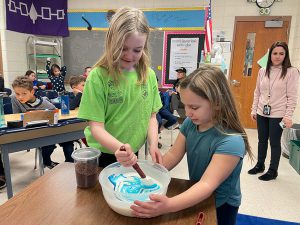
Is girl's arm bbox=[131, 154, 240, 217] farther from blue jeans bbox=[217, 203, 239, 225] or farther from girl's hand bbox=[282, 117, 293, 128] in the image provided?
girl's hand bbox=[282, 117, 293, 128]

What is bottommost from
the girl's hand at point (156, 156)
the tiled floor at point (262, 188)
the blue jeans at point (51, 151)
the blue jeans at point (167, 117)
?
the tiled floor at point (262, 188)

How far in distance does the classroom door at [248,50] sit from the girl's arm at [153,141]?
3.77 m

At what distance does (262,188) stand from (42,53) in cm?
535

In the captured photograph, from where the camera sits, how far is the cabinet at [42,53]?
17.9ft

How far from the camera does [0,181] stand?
2.47 metres

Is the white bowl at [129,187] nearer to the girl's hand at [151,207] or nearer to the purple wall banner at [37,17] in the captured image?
the girl's hand at [151,207]

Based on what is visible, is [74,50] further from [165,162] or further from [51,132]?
[165,162]

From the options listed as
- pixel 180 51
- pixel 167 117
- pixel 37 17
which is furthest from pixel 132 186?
pixel 180 51

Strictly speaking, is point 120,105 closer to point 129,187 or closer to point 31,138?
point 129,187

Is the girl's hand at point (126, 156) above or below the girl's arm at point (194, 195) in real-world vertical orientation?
above

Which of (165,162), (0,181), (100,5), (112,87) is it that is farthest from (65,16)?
(165,162)

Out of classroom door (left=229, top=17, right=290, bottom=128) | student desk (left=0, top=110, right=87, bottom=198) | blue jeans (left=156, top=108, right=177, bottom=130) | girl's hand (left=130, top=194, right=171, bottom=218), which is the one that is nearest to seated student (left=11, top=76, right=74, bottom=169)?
student desk (left=0, top=110, right=87, bottom=198)

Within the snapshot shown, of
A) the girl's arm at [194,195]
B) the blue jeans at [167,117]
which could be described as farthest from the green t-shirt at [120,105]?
the blue jeans at [167,117]

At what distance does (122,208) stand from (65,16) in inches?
139
